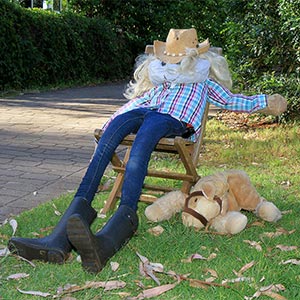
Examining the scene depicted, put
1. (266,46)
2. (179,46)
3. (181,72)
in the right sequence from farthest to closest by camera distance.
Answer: (266,46), (179,46), (181,72)

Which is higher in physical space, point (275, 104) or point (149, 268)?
point (275, 104)

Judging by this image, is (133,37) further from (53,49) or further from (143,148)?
(143,148)

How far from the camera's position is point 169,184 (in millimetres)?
5059

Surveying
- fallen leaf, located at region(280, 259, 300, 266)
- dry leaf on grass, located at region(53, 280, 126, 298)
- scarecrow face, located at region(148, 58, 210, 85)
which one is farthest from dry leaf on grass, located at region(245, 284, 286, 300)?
scarecrow face, located at region(148, 58, 210, 85)

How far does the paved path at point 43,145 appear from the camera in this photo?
484 cm

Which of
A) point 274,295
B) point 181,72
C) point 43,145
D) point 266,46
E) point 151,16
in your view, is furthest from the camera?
point 151,16

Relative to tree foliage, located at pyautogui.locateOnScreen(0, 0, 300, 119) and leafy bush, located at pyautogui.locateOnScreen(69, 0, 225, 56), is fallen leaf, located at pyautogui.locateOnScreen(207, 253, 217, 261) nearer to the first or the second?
tree foliage, located at pyautogui.locateOnScreen(0, 0, 300, 119)

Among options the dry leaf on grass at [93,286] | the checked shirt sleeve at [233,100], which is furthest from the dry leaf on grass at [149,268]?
the checked shirt sleeve at [233,100]

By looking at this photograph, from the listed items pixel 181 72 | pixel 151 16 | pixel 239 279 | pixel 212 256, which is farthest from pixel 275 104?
pixel 151 16

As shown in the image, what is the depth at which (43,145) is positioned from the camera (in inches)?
266

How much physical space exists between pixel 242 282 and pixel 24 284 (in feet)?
3.36

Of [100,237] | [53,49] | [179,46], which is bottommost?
[53,49]

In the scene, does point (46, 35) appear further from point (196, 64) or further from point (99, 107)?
point (196, 64)

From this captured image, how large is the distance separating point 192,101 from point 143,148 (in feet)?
2.25
